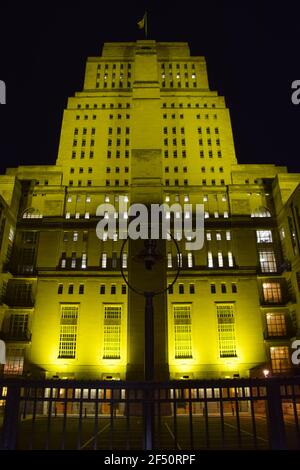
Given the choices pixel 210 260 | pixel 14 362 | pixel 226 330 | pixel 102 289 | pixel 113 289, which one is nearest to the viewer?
pixel 14 362

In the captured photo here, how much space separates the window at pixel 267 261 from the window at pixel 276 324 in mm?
6431

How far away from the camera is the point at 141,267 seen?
47.2 meters

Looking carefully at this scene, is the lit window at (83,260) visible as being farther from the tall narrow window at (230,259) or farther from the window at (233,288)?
the window at (233,288)

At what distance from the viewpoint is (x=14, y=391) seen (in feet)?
28.0

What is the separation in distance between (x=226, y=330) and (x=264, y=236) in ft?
51.0

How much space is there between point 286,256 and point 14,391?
47.2 meters

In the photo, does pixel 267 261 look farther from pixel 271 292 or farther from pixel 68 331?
pixel 68 331

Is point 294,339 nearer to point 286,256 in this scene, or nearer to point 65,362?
point 286,256

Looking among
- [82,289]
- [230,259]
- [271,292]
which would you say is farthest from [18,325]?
[271,292]

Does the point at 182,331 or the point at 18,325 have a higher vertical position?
Answer: the point at 18,325

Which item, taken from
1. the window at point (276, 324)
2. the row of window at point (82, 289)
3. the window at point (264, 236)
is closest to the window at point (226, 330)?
the window at point (276, 324)

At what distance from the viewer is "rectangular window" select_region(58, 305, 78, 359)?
Answer: 153ft

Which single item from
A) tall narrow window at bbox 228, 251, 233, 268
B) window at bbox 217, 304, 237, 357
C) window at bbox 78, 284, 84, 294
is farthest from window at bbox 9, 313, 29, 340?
tall narrow window at bbox 228, 251, 233, 268

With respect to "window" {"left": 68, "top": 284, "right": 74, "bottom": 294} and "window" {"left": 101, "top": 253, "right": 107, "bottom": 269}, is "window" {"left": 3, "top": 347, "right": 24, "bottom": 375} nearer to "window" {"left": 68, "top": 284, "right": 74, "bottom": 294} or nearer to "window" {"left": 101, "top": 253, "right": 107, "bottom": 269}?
"window" {"left": 68, "top": 284, "right": 74, "bottom": 294}
